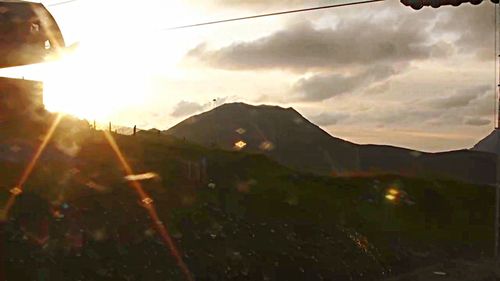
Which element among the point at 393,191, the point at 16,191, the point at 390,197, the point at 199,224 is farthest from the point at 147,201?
the point at 393,191

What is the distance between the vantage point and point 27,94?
1217 inches

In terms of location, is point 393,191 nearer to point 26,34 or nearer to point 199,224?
point 199,224

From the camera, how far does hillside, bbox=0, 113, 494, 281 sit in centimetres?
1708

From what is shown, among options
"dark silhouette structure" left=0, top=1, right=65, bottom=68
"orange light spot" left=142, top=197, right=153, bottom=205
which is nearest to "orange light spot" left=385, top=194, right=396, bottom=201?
"orange light spot" left=142, top=197, right=153, bottom=205

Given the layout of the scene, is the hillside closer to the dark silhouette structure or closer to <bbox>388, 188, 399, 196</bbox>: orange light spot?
<bbox>388, 188, 399, 196</bbox>: orange light spot

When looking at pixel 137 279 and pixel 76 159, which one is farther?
pixel 76 159

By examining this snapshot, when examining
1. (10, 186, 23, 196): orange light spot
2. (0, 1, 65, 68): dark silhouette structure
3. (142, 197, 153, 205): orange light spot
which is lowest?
(142, 197, 153, 205): orange light spot

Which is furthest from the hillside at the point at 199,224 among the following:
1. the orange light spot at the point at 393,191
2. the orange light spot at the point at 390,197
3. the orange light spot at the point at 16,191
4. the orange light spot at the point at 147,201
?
the orange light spot at the point at 393,191

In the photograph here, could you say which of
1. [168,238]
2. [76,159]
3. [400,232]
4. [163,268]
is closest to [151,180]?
[76,159]

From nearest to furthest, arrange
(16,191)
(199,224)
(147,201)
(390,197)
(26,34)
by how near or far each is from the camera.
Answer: (16,191), (199,224), (147,201), (26,34), (390,197)

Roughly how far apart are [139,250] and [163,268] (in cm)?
118

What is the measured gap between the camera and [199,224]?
71.8 feet

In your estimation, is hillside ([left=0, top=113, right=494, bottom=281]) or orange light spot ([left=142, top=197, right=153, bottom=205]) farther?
orange light spot ([left=142, top=197, right=153, bottom=205])

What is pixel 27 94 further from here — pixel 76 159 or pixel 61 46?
pixel 76 159
